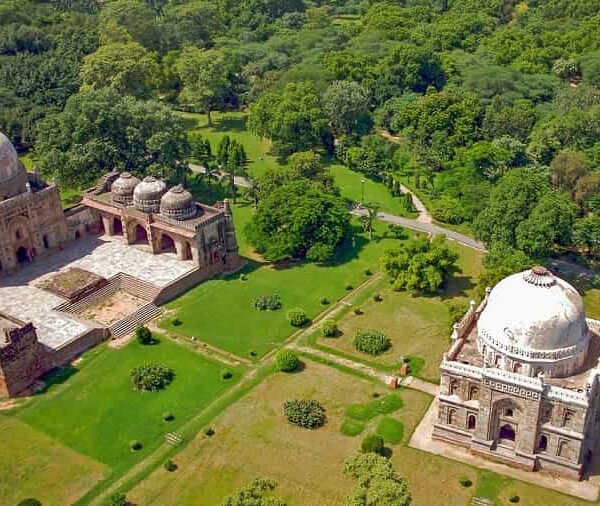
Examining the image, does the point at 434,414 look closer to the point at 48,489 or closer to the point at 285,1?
the point at 48,489

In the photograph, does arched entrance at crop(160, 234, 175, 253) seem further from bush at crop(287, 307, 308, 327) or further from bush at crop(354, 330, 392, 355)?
bush at crop(354, 330, 392, 355)

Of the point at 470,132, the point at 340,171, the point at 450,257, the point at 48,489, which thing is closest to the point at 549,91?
the point at 470,132

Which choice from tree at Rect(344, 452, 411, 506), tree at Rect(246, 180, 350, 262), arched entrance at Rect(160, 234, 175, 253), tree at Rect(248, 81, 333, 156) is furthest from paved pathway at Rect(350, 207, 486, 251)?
tree at Rect(344, 452, 411, 506)

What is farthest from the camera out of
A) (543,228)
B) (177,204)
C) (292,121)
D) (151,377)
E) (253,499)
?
(292,121)

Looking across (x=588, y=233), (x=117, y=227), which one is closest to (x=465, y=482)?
(x=588, y=233)

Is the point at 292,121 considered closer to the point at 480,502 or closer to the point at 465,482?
the point at 465,482

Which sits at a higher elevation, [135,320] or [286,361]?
[286,361]
